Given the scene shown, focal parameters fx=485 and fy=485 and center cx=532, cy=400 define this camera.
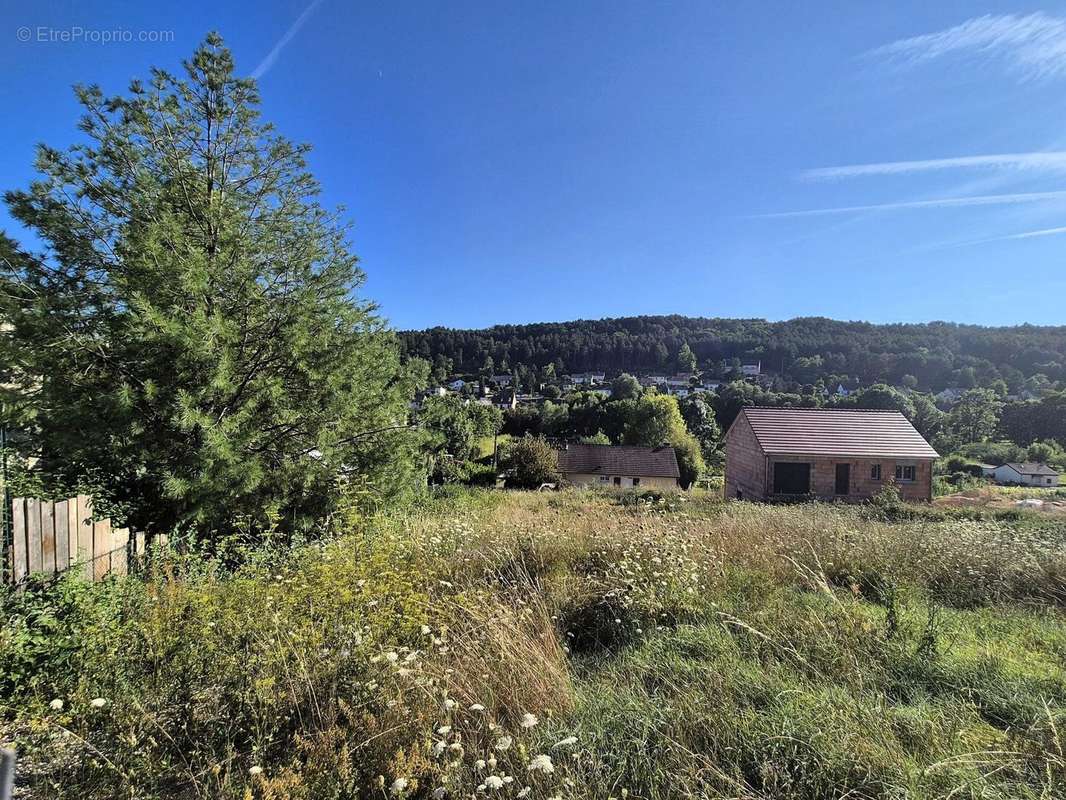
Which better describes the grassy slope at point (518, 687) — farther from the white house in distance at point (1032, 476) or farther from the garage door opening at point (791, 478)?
the white house in distance at point (1032, 476)

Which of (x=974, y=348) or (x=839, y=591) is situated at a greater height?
(x=974, y=348)

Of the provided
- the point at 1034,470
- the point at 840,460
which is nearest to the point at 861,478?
the point at 840,460

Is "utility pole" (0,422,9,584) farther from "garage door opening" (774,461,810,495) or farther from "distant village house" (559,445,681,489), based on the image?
"distant village house" (559,445,681,489)

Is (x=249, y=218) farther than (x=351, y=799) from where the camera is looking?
Yes

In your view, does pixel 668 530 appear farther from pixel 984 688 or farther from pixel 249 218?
pixel 249 218

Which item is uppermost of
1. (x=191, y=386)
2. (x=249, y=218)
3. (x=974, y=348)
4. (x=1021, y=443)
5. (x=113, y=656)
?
(x=974, y=348)

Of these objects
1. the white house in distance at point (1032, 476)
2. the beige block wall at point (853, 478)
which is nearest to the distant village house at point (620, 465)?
the beige block wall at point (853, 478)

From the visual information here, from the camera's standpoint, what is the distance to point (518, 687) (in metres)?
2.79

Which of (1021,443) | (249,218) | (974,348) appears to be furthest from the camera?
(974,348)

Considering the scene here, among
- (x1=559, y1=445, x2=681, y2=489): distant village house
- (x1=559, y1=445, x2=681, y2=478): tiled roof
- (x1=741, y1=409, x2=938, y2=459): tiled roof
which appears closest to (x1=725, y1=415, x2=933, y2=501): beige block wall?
(x1=741, y1=409, x2=938, y2=459): tiled roof

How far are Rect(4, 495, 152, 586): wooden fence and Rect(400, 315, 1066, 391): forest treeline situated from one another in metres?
61.0

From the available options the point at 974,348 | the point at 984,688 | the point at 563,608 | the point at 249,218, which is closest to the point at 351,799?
the point at 563,608

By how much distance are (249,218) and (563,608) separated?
6.89 m

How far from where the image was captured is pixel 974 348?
3472 inches
